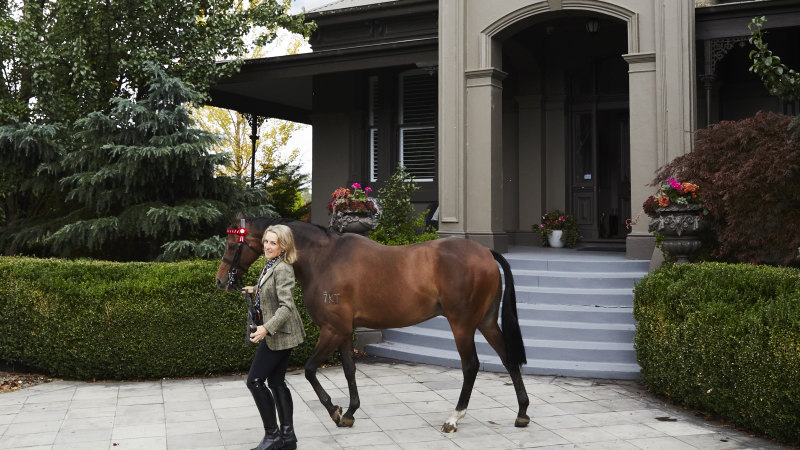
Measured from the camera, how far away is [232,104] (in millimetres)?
16172

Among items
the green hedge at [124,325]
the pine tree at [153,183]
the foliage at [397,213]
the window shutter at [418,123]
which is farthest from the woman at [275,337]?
the window shutter at [418,123]

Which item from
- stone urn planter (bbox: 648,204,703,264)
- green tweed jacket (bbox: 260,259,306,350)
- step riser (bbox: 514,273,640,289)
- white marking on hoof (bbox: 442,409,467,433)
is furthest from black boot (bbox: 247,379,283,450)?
stone urn planter (bbox: 648,204,703,264)

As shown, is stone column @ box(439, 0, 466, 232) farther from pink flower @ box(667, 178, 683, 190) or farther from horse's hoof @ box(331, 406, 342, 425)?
horse's hoof @ box(331, 406, 342, 425)

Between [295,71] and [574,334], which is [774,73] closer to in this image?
[574,334]

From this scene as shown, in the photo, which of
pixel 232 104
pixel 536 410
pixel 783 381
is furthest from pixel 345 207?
pixel 232 104

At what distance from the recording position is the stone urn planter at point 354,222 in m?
9.20

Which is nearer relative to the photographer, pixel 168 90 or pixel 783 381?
pixel 783 381

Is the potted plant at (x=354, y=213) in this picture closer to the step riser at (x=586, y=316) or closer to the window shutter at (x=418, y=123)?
the step riser at (x=586, y=316)

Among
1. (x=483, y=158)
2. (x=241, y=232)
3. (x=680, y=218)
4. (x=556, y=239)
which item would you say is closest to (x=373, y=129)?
(x=483, y=158)

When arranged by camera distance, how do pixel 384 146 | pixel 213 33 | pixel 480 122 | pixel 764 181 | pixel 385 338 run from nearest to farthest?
pixel 764 181
pixel 385 338
pixel 480 122
pixel 213 33
pixel 384 146

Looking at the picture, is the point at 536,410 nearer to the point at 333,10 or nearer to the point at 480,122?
the point at 480,122

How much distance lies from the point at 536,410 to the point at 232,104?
12.3 meters

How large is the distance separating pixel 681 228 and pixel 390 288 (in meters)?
4.29

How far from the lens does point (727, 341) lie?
211 inches
